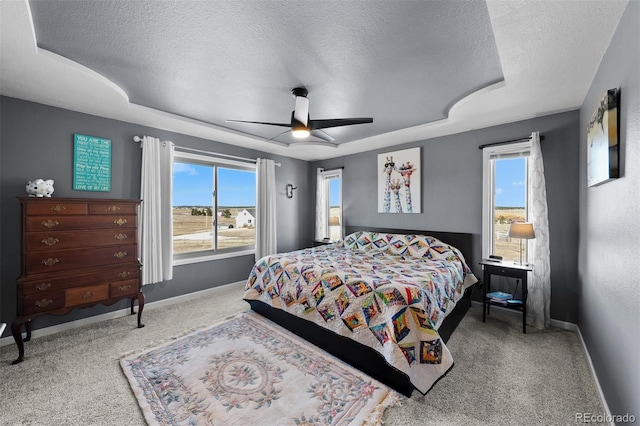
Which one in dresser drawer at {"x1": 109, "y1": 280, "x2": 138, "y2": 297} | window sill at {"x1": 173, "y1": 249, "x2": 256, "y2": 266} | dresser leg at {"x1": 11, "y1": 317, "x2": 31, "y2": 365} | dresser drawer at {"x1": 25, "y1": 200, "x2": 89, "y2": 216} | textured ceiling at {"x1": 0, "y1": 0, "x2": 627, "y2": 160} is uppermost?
textured ceiling at {"x1": 0, "y1": 0, "x2": 627, "y2": 160}

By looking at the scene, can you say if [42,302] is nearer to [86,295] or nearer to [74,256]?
[86,295]

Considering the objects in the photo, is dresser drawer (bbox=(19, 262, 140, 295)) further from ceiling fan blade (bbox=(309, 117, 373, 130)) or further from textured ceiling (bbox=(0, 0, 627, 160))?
ceiling fan blade (bbox=(309, 117, 373, 130))

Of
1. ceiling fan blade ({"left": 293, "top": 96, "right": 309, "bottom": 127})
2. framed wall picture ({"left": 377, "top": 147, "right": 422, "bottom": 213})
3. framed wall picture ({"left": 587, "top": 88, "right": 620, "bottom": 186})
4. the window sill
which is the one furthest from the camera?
framed wall picture ({"left": 377, "top": 147, "right": 422, "bottom": 213})

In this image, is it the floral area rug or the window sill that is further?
the window sill

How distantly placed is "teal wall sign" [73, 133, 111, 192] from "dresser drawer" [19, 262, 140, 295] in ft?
3.41

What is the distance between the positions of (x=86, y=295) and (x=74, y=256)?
16.7 inches

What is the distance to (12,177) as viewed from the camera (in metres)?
2.70

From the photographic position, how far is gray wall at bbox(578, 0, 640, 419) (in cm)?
135

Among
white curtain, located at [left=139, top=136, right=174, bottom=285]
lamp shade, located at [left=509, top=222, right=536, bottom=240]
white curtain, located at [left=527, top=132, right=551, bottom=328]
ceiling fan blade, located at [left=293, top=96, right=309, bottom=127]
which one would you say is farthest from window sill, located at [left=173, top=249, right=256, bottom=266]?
white curtain, located at [left=527, top=132, right=551, bottom=328]

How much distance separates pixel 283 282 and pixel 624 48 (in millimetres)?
3165

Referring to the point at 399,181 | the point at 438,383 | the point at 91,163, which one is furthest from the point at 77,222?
the point at 399,181

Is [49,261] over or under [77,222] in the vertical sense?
under

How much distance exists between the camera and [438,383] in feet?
6.76

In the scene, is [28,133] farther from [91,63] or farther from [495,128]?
[495,128]
